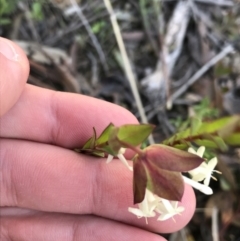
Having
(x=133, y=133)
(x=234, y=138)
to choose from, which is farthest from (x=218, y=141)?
(x=133, y=133)

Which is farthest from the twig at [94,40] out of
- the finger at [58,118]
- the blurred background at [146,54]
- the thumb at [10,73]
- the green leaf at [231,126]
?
the green leaf at [231,126]

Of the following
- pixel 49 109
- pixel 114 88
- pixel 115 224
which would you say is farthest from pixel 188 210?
pixel 114 88

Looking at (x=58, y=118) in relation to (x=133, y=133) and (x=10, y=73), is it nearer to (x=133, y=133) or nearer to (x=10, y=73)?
(x=10, y=73)

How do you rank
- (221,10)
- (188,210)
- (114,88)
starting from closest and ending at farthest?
(188,210) → (114,88) → (221,10)

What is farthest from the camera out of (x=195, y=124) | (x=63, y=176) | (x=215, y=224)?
(x=215, y=224)

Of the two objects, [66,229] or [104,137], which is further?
[66,229]

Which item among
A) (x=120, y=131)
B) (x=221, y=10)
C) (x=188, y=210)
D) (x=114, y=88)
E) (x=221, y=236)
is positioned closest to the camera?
(x=120, y=131)

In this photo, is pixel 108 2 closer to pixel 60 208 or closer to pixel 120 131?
pixel 60 208
